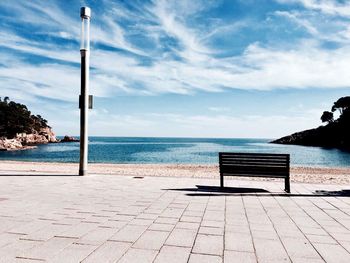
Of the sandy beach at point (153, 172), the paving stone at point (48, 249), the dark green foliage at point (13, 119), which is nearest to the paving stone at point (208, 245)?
the paving stone at point (48, 249)

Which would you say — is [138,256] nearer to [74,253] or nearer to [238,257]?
[74,253]

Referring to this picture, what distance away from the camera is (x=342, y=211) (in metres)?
5.96

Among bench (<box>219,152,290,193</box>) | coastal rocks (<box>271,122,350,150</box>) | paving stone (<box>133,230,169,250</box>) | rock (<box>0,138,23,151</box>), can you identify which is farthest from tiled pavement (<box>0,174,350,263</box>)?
coastal rocks (<box>271,122,350,150</box>)

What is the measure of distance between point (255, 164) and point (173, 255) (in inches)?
217

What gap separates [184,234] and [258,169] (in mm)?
4666

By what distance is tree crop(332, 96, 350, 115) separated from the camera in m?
101

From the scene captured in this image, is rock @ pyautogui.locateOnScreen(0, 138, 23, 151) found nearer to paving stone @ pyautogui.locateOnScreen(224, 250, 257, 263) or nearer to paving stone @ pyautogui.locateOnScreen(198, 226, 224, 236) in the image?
paving stone @ pyautogui.locateOnScreen(198, 226, 224, 236)

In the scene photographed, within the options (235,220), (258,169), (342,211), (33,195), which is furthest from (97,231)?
(258,169)

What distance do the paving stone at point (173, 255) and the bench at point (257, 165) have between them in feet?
17.0

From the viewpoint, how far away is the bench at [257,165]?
8.23m

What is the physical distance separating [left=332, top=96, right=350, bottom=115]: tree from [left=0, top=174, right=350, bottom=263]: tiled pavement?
107 metres

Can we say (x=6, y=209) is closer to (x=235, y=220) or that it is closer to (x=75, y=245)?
(x=75, y=245)


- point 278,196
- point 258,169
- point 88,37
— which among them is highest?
point 88,37

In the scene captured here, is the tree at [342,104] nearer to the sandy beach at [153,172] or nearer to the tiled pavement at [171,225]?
the sandy beach at [153,172]
